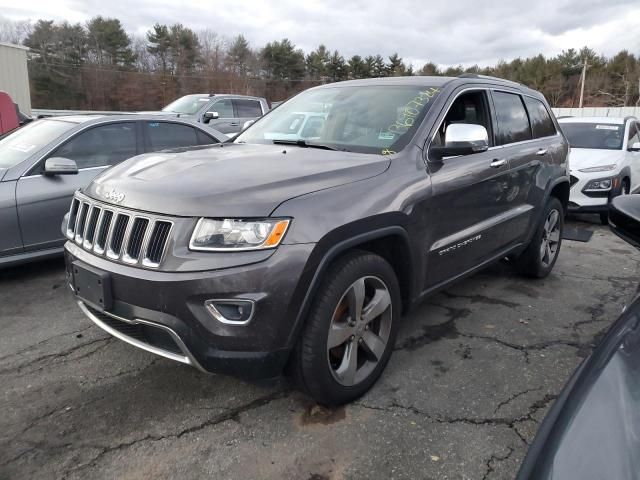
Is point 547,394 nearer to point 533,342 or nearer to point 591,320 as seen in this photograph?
point 533,342

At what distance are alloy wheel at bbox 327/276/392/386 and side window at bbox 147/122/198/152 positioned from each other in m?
3.74

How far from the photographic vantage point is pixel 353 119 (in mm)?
3436

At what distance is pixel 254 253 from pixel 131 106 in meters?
43.2

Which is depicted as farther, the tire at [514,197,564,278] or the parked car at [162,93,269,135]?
the parked car at [162,93,269,135]

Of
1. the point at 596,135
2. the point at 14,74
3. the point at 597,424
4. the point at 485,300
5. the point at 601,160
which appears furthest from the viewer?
the point at 14,74

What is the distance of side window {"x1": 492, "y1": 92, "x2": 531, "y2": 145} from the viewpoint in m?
4.03

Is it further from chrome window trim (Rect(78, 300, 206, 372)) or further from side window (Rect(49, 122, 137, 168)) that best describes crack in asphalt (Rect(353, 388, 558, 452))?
side window (Rect(49, 122, 137, 168))

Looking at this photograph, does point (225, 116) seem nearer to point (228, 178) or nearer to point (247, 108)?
point (247, 108)

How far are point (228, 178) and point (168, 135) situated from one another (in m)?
3.59

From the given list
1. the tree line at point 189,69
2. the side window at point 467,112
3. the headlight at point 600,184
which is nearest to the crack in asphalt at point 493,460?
the side window at point 467,112

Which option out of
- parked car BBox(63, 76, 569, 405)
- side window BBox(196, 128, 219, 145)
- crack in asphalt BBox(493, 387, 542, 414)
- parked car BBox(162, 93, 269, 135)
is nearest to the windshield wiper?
parked car BBox(63, 76, 569, 405)

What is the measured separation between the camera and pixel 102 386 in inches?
117

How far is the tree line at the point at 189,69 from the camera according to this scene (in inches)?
1603

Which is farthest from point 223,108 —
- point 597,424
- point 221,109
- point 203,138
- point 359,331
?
point 597,424
